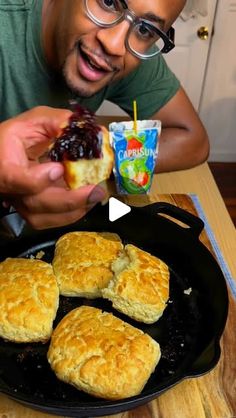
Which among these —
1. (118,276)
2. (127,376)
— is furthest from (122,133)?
(127,376)

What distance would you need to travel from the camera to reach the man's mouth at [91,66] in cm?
119

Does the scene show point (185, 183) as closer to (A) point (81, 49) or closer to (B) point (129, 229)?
(B) point (129, 229)

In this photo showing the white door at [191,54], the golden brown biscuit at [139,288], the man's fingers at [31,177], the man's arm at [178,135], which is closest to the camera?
the man's fingers at [31,177]

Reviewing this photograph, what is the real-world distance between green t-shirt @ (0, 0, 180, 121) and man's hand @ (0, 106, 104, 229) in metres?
0.48

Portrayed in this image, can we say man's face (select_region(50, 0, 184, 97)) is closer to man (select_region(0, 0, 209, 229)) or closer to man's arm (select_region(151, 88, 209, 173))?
man (select_region(0, 0, 209, 229))

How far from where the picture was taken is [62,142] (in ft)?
2.65

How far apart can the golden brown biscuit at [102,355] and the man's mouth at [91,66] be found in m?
0.63

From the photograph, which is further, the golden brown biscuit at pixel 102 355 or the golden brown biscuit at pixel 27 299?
the golden brown biscuit at pixel 27 299

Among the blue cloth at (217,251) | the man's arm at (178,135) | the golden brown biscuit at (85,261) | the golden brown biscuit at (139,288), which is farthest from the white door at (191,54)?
the golden brown biscuit at (139,288)

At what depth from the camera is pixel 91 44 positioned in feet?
3.80

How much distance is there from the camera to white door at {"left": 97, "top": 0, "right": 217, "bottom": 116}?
260cm

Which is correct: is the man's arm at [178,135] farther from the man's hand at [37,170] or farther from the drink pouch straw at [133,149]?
the man's hand at [37,170]

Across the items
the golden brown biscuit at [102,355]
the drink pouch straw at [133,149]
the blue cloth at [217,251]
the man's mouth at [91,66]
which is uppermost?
the man's mouth at [91,66]

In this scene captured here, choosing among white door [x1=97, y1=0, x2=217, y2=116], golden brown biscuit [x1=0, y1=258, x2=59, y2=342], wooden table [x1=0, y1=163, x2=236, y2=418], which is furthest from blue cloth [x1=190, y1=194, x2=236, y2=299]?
white door [x1=97, y1=0, x2=217, y2=116]
